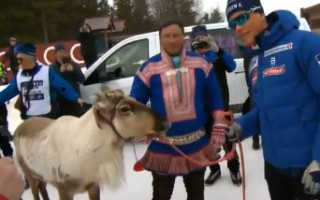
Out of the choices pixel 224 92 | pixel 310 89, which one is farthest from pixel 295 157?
pixel 224 92

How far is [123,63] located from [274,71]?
18.7 ft

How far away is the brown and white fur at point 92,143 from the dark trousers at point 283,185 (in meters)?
0.85

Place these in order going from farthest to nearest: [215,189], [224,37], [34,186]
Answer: [224,37]
[215,189]
[34,186]

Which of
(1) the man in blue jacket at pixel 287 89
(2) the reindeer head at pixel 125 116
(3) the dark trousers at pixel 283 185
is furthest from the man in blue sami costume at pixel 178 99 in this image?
(1) the man in blue jacket at pixel 287 89

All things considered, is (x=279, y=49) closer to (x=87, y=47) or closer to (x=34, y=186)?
(x=34, y=186)

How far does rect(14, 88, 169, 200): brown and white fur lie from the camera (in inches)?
136

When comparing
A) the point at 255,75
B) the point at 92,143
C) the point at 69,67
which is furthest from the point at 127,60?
the point at 255,75

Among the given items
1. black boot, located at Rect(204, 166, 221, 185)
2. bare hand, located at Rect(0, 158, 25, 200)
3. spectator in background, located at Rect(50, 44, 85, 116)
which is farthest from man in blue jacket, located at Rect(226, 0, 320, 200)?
spectator in background, located at Rect(50, 44, 85, 116)

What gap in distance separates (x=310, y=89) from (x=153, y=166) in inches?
56.3

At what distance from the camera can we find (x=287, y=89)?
2.50 metres

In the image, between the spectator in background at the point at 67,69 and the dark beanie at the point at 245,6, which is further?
the spectator in background at the point at 67,69

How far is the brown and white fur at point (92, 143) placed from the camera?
11.4ft

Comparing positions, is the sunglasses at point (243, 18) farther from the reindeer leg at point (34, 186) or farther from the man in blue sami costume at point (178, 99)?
the reindeer leg at point (34, 186)

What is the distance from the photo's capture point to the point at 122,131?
352 centimetres
